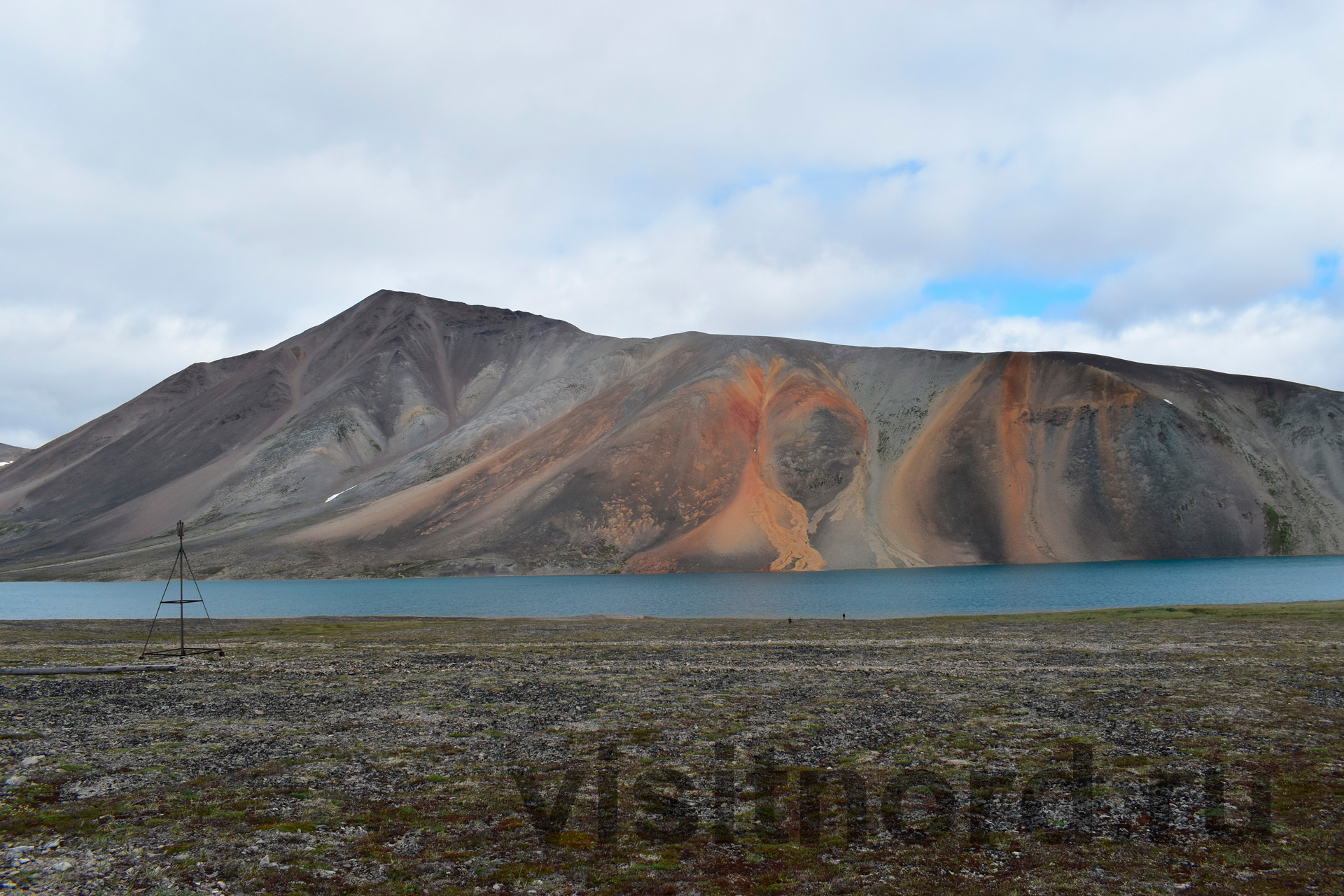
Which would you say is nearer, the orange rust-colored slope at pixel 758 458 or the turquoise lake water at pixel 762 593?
the turquoise lake water at pixel 762 593

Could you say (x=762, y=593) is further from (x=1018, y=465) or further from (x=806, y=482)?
(x=1018, y=465)

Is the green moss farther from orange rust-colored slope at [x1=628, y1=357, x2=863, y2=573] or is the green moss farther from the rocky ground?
the rocky ground

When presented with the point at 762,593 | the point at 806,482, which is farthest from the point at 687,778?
the point at 806,482

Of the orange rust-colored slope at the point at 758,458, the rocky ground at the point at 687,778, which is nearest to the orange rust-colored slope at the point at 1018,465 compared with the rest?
the orange rust-colored slope at the point at 758,458

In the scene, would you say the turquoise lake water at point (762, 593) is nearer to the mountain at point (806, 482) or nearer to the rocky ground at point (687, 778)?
the mountain at point (806, 482)

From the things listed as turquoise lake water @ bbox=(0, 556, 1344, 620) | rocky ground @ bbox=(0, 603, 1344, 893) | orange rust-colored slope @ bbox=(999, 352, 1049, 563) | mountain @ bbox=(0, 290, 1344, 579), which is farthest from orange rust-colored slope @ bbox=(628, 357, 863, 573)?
rocky ground @ bbox=(0, 603, 1344, 893)

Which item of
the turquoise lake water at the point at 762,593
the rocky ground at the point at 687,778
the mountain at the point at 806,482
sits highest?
the mountain at the point at 806,482

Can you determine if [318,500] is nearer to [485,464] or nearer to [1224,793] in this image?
[485,464]
